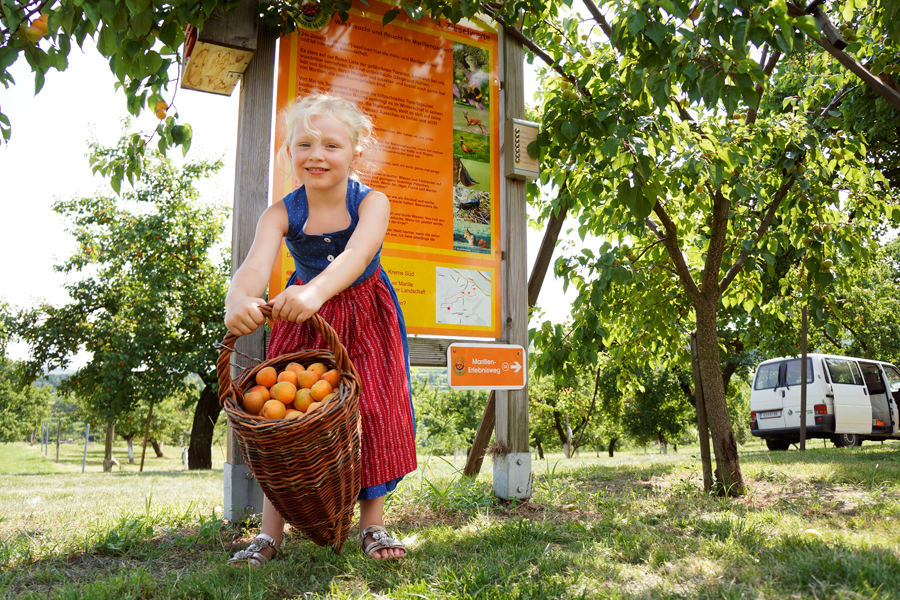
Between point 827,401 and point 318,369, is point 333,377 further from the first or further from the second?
point 827,401

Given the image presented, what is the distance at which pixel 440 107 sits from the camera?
3.73 m

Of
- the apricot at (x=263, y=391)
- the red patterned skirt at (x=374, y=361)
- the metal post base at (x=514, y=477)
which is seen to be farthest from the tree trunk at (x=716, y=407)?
the apricot at (x=263, y=391)

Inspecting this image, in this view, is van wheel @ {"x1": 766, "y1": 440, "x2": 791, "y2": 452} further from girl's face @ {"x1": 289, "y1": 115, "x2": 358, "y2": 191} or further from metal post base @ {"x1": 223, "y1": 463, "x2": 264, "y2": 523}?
girl's face @ {"x1": 289, "y1": 115, "x2": 358, "y2": 191}

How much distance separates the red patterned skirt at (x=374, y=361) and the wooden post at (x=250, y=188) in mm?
603

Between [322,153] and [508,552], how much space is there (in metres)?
1.76

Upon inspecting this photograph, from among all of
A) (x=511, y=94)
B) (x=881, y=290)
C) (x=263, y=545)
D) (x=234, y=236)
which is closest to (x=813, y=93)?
(x=511, y=94)

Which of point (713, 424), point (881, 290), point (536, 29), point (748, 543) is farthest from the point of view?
point (881, 290)

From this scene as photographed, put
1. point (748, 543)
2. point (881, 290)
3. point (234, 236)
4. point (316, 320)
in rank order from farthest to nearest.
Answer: point (881, 290) < point (234, 236) < point (748, 543) < point (316, 320)

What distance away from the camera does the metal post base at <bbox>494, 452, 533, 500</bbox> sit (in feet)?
11.8

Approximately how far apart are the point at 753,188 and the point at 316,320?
3.12 m

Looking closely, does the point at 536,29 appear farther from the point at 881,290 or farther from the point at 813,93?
the point at 881,290

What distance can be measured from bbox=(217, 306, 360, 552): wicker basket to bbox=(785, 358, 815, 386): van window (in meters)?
12.5

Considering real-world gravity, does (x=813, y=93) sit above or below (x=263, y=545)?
above

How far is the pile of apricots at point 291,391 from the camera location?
6.00 feet
